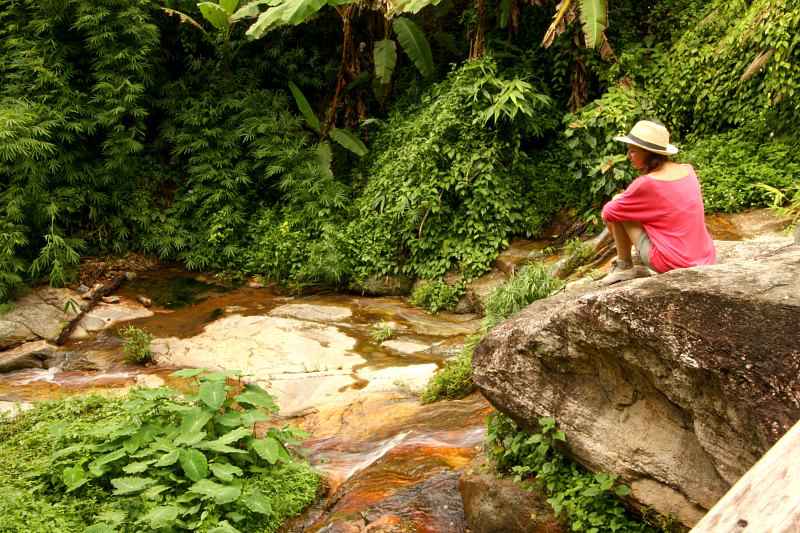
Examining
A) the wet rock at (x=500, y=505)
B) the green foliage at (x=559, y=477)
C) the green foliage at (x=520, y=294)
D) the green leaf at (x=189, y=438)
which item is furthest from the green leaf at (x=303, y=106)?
the wet rock at (x=500, y=505)

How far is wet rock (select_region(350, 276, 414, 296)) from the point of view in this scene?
10492 mm

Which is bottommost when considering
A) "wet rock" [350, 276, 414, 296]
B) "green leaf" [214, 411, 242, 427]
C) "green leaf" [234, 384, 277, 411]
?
"wet rock" [350, 276, 414, 296]

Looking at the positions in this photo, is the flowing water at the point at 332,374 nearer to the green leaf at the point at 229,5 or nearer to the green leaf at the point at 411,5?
the green leaf at the point at 411,5

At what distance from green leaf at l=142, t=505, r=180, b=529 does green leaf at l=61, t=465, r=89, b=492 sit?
769 millimetres

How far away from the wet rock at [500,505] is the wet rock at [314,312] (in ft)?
18.0

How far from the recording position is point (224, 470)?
446 centimetres

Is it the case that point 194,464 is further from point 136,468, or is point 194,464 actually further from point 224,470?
point 136,468

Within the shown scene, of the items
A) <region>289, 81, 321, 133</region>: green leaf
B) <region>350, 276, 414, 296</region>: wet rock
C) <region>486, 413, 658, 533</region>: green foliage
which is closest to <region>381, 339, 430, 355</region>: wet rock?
<region>350, 276, 414, 296</region>: wet rock

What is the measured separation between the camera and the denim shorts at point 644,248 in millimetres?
4201

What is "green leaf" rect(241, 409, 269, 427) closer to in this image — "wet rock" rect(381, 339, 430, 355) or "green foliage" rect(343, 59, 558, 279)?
"wet rock" rect(381, 339, 430, 355)

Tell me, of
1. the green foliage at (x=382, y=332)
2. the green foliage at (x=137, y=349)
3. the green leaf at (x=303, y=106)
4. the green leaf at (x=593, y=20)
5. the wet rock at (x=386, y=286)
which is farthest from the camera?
the green leaf at (x=303, y=106)

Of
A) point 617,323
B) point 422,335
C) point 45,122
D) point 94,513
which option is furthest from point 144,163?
point 617,323

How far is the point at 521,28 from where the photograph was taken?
11.1 m

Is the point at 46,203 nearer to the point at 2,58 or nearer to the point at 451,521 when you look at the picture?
the point at 2,58
